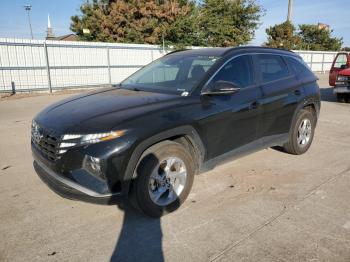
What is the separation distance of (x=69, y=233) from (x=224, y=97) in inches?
89.0

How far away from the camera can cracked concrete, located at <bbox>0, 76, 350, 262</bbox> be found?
2854 mm

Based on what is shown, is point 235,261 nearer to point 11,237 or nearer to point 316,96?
point 11,237

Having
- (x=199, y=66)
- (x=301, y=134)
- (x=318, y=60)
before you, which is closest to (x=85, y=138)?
(x=199, y=66)

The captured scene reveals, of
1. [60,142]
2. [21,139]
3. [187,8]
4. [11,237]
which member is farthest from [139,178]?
[187,8]

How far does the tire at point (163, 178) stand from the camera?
3.15 metres

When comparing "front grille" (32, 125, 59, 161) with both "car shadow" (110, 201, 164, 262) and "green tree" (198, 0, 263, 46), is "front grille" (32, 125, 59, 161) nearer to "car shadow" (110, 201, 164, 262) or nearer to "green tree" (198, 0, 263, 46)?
"car shadow" (110, 201, 164, 262)

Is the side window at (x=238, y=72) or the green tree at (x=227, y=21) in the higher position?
the green tree at (x=227, y=21)

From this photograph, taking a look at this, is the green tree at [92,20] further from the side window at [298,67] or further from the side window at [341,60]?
the side window at [298,67]

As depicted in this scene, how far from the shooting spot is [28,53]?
13.8m

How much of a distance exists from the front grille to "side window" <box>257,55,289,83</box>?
2874 millimetres

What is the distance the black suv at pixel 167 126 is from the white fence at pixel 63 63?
10.8 m

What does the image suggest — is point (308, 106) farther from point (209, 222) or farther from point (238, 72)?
point (209, 222)

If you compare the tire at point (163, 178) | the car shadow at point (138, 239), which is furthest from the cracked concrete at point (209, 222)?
the tire at point (163, 178)

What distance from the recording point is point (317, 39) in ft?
142
